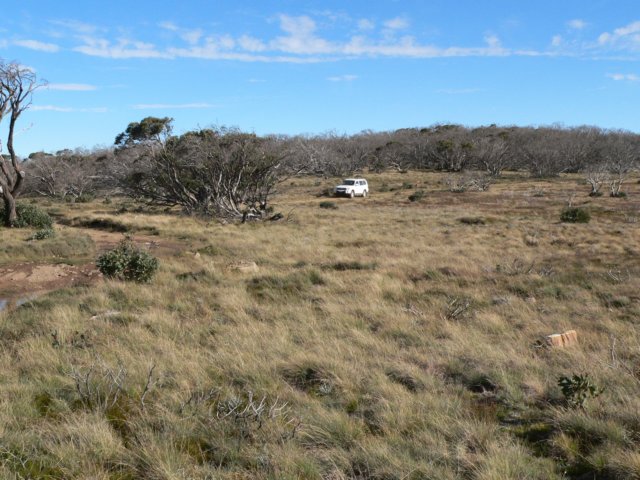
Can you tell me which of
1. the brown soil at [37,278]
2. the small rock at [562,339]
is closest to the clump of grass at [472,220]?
the brown soil at [37,278]

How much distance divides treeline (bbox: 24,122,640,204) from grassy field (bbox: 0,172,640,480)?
1436cm

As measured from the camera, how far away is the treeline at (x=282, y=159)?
26.6 m

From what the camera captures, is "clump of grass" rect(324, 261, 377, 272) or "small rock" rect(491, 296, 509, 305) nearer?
"small rock" rect(491, 296, 509, 305)

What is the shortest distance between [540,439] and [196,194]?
2711 cm

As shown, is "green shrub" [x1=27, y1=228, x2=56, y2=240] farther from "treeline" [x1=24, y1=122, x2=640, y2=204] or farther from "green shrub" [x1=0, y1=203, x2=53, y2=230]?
"treeline" [x1=24, y1=122, x2=640, y2=204]

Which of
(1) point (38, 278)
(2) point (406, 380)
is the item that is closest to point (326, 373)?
(2) point (406, 380)

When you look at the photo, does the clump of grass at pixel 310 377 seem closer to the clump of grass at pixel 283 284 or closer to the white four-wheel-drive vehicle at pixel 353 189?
the clump of grass at pixel 283 284

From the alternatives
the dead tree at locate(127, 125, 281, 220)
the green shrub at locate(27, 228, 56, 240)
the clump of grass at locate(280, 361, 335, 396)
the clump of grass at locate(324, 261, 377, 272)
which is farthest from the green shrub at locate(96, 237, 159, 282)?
the dead tree at locate(127, 125, 281, 220)

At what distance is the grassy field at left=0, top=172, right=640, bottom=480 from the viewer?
3.48 m

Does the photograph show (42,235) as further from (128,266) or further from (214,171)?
(214,171)

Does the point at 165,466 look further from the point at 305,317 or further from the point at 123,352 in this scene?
the point at 305,317

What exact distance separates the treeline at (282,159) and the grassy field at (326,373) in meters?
14.4

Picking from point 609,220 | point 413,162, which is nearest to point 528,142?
point 413,162

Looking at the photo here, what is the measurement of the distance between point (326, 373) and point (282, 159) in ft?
75.6
